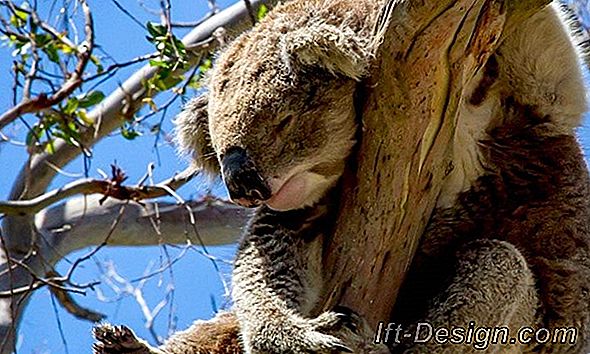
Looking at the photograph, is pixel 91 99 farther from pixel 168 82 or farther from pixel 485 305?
pixel 485 305

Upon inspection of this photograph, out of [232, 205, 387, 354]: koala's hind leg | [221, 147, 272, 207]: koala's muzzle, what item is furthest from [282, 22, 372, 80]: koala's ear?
[232, 205, 387, 354]: koala's hind leg

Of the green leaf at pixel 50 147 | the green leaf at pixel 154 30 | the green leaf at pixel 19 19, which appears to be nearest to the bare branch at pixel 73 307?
the green leaf at pixel 50 147

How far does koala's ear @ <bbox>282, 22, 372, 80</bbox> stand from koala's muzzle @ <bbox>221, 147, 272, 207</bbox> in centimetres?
27

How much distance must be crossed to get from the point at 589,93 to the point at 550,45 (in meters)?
0.23

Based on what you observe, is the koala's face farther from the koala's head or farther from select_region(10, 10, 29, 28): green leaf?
select_region(10, 10, 29, 28): green leaf

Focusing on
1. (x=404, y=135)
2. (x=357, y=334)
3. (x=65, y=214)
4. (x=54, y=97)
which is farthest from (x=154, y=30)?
(x=357, y=334)

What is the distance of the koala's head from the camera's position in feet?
7.47

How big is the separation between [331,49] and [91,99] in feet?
7.26

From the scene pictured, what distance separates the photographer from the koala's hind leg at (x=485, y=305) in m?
2.24

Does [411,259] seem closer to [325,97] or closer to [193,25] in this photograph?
[325,97]

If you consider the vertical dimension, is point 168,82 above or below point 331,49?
below

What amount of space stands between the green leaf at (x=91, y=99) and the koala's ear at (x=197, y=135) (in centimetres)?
163

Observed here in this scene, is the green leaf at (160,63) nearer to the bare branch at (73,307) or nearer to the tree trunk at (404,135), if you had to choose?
the bare branch at (73,307)

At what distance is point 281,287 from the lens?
2.40 metres
